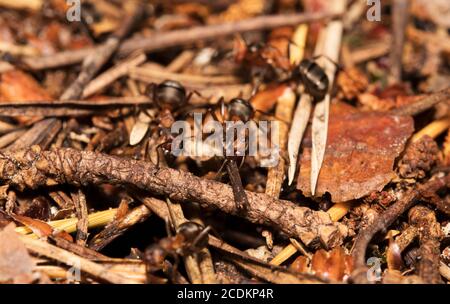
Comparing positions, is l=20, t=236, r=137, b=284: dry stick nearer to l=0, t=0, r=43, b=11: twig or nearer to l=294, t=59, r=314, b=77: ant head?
l=294, t=59, r=314, b=77: ant head

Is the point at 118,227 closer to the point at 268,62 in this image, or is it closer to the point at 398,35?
the point at 268,62

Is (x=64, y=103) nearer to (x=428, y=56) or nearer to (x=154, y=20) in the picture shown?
(x=154, y=20)

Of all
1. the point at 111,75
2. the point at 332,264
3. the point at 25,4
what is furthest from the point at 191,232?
the point at 25,4

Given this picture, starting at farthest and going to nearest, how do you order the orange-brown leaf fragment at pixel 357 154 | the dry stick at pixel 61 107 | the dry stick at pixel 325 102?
the dry stick at pixel 61 107, the dry stick at pixel 325 102, the orange-brown leaf fragment at pixel 357 154

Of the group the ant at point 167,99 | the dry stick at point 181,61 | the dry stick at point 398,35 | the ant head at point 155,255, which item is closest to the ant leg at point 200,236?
the ant head at point 155,255

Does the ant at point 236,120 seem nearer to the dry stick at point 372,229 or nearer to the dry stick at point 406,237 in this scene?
the dry stick at point 372,229

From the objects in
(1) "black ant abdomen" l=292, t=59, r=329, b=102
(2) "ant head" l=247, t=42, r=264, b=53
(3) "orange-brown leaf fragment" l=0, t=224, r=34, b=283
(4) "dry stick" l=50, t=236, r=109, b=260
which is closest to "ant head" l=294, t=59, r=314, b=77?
(1) "black ant abdomen" l=292, t=59, r=329, b=102
